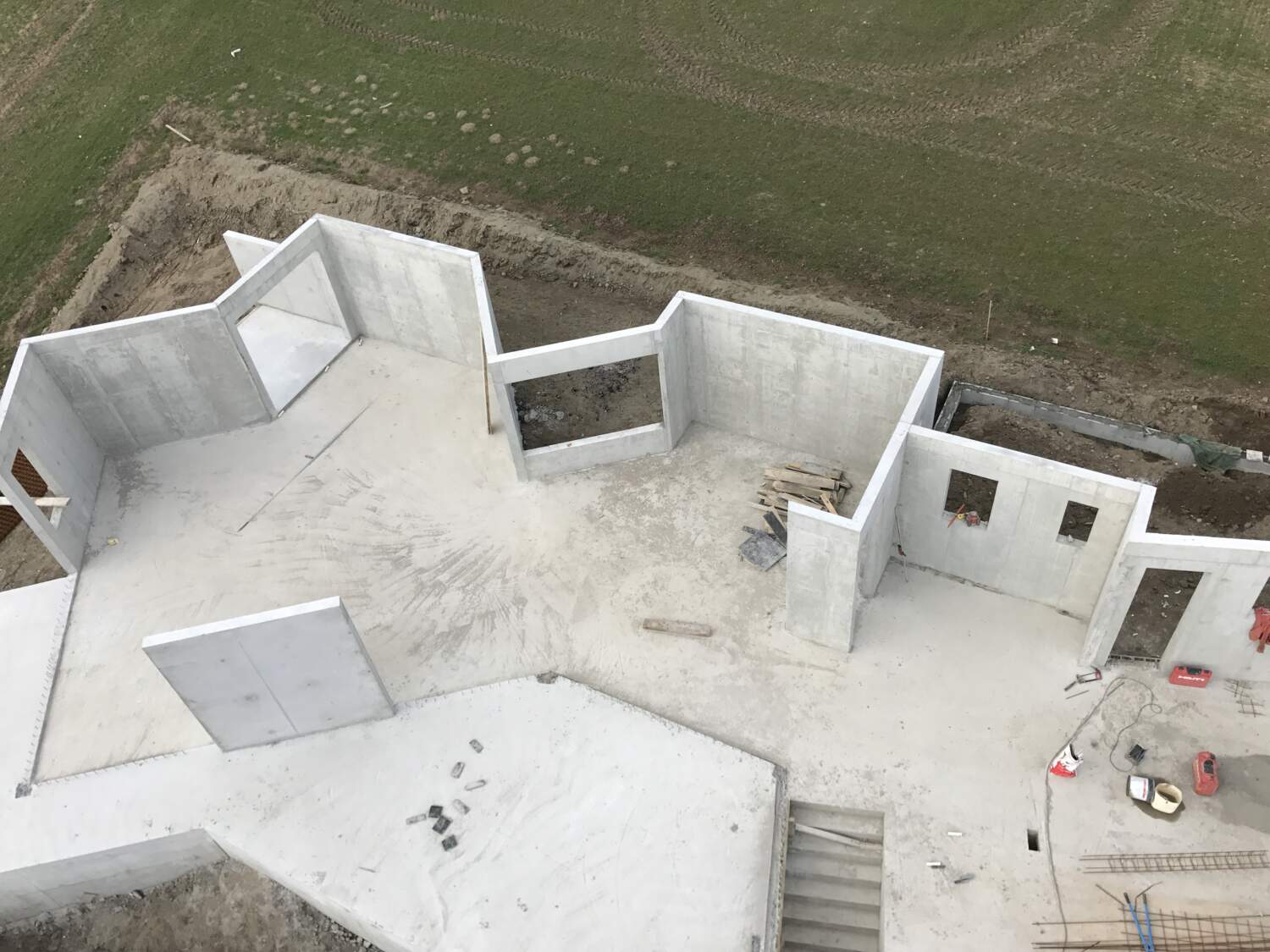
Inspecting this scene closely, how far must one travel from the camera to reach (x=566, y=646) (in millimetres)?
13430

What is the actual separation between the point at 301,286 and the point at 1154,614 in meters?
16.0

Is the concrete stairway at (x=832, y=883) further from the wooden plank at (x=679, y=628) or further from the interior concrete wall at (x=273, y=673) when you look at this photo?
the interior concrete wall at (x=273, y=673)

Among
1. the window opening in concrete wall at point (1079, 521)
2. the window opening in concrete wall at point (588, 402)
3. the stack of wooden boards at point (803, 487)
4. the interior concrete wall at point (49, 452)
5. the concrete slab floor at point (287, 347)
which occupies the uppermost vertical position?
the interior concrete wall at point (49, 452)

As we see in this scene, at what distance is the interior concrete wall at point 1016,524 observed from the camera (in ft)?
37.9

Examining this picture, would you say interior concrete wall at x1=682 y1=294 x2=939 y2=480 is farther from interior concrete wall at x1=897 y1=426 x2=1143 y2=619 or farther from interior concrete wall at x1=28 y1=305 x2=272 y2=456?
interior concrete wall at x1=28 y1=305 x2=272 y2=456

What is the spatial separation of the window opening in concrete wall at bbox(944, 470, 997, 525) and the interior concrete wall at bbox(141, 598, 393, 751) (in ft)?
29.4

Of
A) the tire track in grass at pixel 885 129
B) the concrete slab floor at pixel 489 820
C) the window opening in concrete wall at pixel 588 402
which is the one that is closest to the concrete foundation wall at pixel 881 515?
the concrete slab floor at pixel 489 820

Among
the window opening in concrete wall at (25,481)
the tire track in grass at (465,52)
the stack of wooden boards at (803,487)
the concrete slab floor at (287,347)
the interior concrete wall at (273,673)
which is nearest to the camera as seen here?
the interior concrete wall at (273,673)

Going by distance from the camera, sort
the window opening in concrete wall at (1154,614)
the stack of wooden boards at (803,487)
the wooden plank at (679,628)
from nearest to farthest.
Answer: the window opening in concrete wall at (1154,614), the wooden plank at (679,628), the stack of wooden boards at (803,487)

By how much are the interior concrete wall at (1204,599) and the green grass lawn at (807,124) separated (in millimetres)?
6977

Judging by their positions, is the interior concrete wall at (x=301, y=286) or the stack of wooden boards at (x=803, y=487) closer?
the stack of wooden boards at (x=803, y=487)

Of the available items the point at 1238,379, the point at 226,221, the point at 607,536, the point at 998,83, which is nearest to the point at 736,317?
the point at 607,536

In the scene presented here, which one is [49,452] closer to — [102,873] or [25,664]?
[25,664]

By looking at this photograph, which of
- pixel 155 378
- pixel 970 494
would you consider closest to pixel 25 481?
pixel 155 378
